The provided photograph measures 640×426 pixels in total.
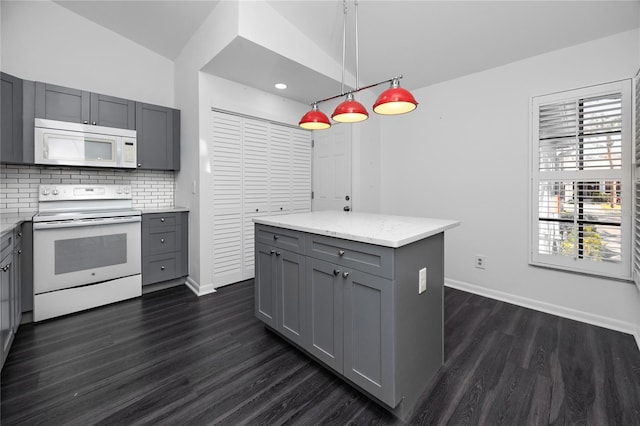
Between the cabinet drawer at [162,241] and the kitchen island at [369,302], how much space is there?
185cm

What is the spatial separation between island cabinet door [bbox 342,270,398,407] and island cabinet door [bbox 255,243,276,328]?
74cm

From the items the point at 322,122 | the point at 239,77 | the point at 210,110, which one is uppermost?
the point at 239,77

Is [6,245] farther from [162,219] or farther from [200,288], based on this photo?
[200,288]

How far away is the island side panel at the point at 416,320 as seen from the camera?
1.45 meters

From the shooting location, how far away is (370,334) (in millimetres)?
1504

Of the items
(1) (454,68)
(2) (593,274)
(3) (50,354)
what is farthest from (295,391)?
(1) (454,68)

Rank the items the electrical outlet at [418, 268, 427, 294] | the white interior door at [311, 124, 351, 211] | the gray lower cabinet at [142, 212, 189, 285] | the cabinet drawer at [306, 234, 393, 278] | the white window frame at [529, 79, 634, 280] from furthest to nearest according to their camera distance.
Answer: the white interior door at [311, 124, 351, 211], the gray lower cabinet at [142, 212, 189, 285], the white window frame at [529, 79, 634, 280], the electrical outlet at [418, 268, 427, 294], the cabinet drawer at [306, 234, 393, 278]

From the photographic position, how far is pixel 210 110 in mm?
3191

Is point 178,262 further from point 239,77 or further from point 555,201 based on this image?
point 555,201

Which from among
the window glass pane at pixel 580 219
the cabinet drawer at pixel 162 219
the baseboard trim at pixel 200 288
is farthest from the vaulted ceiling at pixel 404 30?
the baseboard trim at pixel 200 288

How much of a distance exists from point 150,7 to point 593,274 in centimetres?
489

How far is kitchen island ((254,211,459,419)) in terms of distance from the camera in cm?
143

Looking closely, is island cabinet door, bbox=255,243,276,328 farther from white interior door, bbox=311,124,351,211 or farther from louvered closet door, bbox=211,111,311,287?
white interior door, bbox=311,124,351,211

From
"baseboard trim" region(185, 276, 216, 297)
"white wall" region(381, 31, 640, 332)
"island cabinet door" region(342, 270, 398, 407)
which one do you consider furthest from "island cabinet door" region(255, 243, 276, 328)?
"white wall" region(381, 31, 640, 332)
